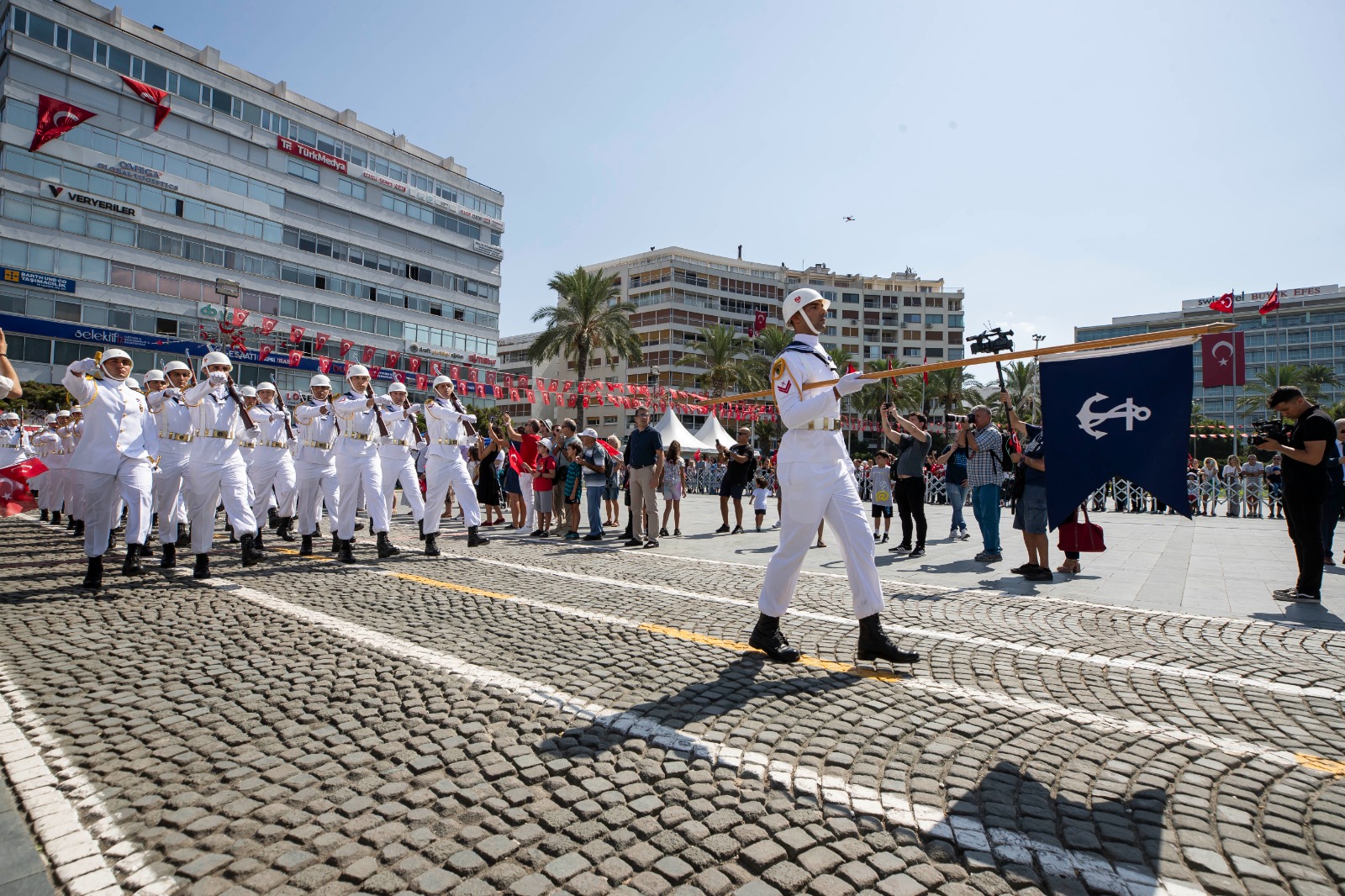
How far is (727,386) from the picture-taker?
Result: 55.9 meters

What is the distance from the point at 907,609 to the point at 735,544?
5.91m

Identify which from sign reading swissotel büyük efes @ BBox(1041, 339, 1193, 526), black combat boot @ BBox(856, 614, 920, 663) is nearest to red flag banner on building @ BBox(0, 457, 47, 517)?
black combat boot @ BBox(856, 614, 920, 663)

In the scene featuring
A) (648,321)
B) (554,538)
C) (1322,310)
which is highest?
(1322,310)

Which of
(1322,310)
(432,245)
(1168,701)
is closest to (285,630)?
(1168,701)

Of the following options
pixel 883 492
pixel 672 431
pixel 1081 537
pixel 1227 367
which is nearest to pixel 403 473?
pixel 883 492

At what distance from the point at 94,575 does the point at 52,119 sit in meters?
47.7

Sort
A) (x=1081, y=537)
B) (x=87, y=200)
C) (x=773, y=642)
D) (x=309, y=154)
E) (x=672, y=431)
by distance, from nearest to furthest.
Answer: (x=773, y=642) → (x=1081, y=537) → (x=672, y=431) → (x=87, y=200) → (x=309, y=154)

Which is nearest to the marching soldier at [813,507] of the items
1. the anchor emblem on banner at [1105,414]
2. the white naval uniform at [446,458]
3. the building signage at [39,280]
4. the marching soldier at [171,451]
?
the anchor emblem on banner at [1105,414]

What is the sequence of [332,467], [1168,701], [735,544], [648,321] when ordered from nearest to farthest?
[1168,701]
[332,467]
[735,544]
[648,321]

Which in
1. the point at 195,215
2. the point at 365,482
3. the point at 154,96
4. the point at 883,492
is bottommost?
the point at 883,492

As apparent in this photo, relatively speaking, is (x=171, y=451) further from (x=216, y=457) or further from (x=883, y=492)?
(x=883, y=492)

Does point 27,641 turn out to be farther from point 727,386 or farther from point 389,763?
point 727,386

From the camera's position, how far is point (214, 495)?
7.92 m

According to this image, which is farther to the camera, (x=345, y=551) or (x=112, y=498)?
(x=345, y=551)
